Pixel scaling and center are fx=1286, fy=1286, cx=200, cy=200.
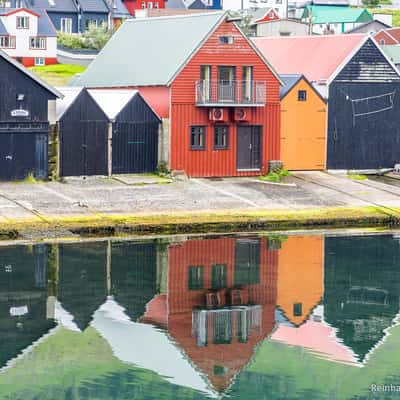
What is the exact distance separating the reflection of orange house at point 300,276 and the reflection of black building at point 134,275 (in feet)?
11.0

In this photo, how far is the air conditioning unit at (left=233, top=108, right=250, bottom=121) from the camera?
4947cm

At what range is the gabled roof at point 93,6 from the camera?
105188 mm

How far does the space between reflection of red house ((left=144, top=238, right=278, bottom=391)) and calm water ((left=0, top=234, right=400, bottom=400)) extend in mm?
41

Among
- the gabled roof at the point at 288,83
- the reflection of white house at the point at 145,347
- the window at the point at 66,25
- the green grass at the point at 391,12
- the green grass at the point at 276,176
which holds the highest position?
the green grass at the point at 391,12

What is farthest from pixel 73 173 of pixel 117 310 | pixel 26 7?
pixel 26 7

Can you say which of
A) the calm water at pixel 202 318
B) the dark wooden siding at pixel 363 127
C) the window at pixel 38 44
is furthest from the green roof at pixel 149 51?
the window at pixel 38 44

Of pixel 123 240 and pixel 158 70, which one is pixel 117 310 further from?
pixel 158 70

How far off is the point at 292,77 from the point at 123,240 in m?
15.8

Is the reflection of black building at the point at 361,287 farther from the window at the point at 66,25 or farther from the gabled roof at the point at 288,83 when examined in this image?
the window at the point at 66,25

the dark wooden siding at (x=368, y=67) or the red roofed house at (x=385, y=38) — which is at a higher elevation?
the red roofed house at (x=385, y=38)

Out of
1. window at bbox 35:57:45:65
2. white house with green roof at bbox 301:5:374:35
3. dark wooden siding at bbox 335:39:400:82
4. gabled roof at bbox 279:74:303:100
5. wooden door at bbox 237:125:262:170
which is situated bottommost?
wooden door at bbox 237:125:262:170

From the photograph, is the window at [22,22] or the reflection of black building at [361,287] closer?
the reflection of black building at [361,287]

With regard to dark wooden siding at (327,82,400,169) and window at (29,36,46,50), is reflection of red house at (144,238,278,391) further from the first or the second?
window at (29,36,46,50)

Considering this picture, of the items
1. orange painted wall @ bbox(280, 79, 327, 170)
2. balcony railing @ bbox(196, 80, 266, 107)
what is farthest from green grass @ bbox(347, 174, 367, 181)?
balcony railing @ bbox(196, 80, 266, 107)
